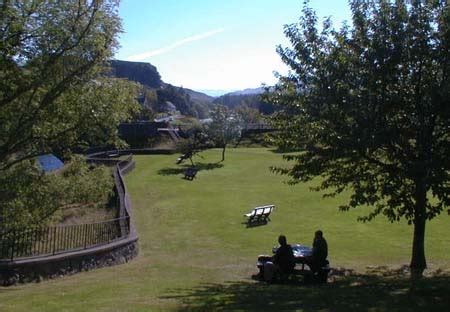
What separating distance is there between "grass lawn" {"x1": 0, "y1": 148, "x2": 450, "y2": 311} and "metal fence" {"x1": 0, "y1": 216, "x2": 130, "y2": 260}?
1.25 metres

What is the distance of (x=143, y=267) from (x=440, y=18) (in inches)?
412

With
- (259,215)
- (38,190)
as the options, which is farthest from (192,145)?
(38,190)

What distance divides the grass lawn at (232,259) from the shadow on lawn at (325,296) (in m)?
0.02

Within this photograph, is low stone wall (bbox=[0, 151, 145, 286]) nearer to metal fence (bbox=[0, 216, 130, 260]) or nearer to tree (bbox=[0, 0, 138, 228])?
metal fence (bbox=[0, 216, 130, 260])

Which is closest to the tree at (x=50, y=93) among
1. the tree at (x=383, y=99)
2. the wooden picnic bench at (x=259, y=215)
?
the tree at (x=383, y=99)

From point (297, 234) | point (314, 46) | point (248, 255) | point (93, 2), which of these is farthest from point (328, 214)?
point (93, 2)

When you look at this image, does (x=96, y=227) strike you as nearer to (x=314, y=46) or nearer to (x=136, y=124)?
(x=314, y=46)

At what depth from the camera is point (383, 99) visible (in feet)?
42.3

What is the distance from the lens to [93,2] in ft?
48.4

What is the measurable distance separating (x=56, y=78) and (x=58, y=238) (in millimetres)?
6229

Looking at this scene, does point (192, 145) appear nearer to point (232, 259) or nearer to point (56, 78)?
point (232, 259)

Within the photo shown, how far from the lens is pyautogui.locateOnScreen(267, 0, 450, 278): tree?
12766mm

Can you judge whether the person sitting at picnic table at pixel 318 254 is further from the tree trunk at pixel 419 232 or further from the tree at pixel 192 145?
the tree at pixel 192 145

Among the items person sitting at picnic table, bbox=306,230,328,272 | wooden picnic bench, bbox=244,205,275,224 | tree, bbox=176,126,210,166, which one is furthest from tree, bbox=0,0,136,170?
tree, bbox=176,126,210,166
